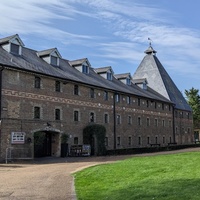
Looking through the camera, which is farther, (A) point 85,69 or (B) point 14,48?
(A) point 85,69

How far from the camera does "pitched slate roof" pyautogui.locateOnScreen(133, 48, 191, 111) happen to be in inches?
2087

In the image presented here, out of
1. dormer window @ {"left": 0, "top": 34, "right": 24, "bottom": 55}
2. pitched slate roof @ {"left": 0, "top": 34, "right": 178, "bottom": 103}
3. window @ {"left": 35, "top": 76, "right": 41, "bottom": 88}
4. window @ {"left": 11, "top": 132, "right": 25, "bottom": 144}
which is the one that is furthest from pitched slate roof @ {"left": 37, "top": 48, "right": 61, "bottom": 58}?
window @ {"left": 11, "top": 132, "right": 25, "bottom": 144}

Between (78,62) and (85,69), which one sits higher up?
(78,62)

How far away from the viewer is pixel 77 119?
1278 inches

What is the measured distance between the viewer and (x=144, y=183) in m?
10.7

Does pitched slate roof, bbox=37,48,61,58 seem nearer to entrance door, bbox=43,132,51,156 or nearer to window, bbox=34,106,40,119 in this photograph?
window, bbox=34,106,40,119

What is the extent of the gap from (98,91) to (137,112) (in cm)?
890

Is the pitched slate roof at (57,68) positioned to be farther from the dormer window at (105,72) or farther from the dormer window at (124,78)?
the dormer window at (124,78)

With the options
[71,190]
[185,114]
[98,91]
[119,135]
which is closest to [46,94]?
[98,91]

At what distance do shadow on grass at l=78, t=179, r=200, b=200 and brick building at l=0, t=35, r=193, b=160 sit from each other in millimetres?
16485

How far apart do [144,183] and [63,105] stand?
68.2ft

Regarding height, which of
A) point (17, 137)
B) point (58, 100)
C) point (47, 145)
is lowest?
point (47, 145)

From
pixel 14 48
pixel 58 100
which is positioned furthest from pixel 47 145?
pixel 14 48

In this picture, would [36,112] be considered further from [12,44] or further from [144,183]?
[144,183]
